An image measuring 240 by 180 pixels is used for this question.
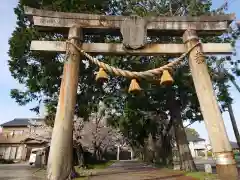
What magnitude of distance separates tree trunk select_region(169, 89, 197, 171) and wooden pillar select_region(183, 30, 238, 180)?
29.0 feet

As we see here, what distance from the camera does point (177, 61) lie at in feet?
18.5

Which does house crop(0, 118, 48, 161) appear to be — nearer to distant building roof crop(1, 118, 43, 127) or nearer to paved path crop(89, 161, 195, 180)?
distant building roof crop(1, 118, 43, 127)

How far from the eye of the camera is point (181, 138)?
1446 centimetres

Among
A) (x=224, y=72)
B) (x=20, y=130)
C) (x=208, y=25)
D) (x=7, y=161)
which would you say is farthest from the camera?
(x=20, y=130)

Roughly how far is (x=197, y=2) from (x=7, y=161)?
31.4 metres

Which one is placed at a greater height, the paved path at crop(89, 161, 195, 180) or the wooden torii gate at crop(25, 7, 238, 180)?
the wooden torii gate at crop(25, 7, 238, 180)

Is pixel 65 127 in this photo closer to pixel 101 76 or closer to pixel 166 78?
pixel 101 76

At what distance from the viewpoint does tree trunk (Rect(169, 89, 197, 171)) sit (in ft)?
44.8

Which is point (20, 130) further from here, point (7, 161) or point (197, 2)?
point (197, 2)

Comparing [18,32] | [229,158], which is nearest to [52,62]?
[18,32]

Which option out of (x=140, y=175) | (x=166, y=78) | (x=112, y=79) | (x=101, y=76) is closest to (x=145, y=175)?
(x=140, y=175)

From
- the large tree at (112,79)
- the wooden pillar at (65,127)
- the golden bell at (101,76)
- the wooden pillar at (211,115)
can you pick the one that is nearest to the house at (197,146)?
the large tree at (112,79)

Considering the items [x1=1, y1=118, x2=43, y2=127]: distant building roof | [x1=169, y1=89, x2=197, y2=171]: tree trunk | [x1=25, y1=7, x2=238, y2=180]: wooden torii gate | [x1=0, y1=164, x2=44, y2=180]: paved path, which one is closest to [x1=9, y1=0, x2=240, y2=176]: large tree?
[x1=169, y1=89, x2=197, y2=171]: tree trunk

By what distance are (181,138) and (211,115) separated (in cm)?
999
